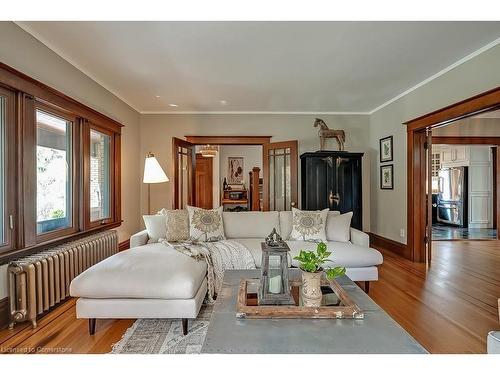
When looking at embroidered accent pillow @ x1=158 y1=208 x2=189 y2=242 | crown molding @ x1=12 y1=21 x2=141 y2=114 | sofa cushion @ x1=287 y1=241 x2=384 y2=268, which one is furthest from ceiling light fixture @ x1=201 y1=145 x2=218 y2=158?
sofa cushion @ x1=287 y1=241 x2=384 y2=268

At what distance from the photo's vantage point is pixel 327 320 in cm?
154

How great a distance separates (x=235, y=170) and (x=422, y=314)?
695 cm

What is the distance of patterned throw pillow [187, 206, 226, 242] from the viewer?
3.46 m

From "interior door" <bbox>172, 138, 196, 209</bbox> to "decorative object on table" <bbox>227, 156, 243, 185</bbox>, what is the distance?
335cm

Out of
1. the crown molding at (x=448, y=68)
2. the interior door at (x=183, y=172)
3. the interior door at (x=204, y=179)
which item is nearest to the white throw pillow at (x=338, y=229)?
the crown molding at (x=448, y=68)

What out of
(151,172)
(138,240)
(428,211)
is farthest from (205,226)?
(428,211)

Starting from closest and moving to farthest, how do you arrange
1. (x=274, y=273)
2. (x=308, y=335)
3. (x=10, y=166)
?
(x=308, y=335) < (x=274, y=273) < (x=10, y=166)

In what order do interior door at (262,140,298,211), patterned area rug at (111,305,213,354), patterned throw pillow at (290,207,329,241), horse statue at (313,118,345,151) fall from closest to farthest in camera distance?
patterned area rug at (111,305,213,354) < patterned throw pillow at (290,207,329,241) < interior door at (262,140,298,211) < horse statue at (313,118,345,151)

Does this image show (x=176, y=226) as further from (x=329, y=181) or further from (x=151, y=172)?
(x=329, y=181)

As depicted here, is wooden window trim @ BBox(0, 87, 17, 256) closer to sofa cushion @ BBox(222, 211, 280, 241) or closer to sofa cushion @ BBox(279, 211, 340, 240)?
sofa cushion @ BBox(222, 211, 280, 241)

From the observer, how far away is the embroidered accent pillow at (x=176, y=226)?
3.43 m

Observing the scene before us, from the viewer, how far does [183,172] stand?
528 centimetres
